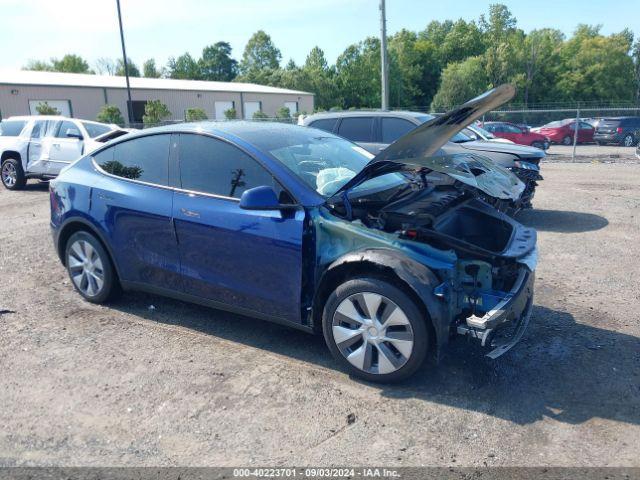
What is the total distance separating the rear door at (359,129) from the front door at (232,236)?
551 centimetres

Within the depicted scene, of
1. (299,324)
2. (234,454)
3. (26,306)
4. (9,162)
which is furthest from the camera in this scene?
(9,162)

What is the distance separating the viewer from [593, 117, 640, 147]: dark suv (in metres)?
25.3

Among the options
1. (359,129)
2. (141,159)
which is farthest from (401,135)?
(141,159)

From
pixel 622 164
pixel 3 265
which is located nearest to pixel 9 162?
pixel 3 265

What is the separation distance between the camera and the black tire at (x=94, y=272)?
489cm

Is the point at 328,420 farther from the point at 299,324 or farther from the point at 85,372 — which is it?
the point at 85,372

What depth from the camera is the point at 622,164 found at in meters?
16.8

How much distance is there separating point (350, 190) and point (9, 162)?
40.9 feet

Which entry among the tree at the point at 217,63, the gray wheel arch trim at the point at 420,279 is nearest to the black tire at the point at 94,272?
the gray wheel arch trim at the point at 420,279

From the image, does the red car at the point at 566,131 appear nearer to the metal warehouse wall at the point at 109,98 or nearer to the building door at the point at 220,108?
the building door at the point at 220,108

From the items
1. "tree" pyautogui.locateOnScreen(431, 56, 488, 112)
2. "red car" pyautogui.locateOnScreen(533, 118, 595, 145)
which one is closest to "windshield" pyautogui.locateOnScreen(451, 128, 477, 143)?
"red car" pyautogui.locateOnScreen(533, 118, 595, 145)

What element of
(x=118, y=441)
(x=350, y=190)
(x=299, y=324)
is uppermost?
(x=350, y=190)

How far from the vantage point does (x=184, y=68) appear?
95688 millimetres

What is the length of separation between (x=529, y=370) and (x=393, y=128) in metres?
6.29
